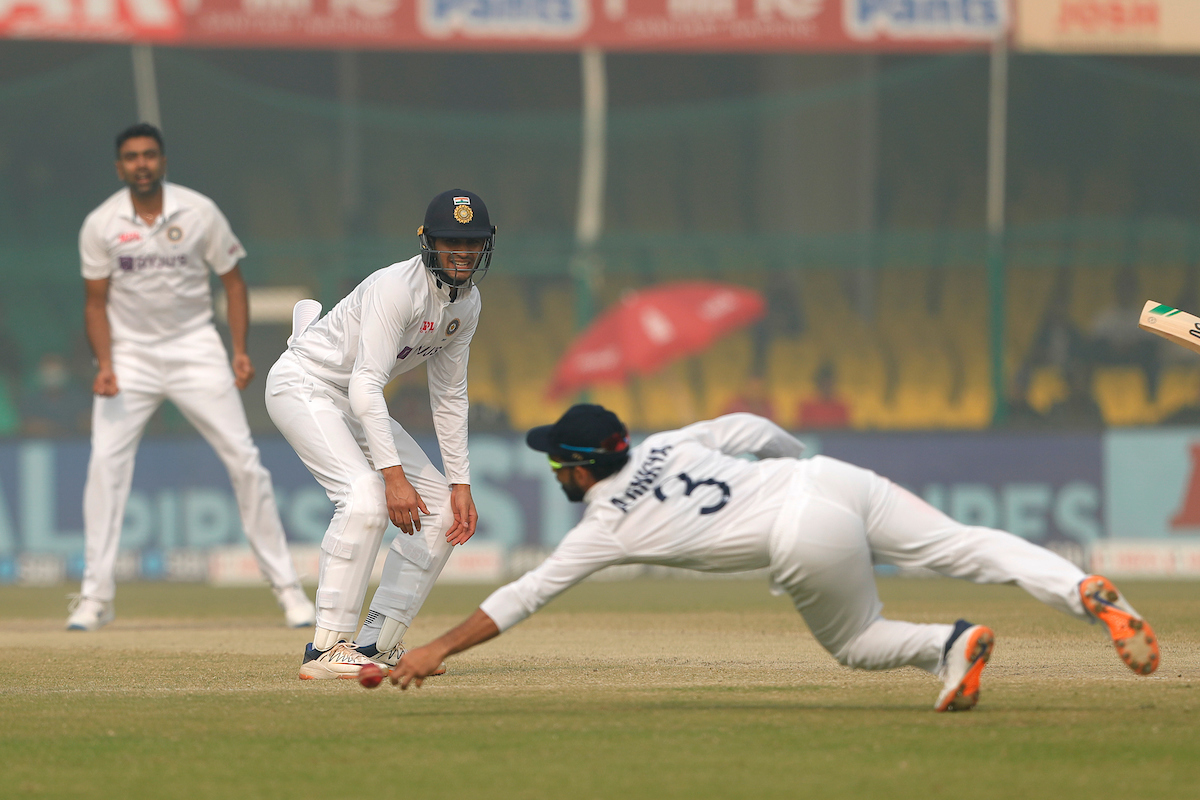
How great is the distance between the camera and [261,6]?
14672 mm

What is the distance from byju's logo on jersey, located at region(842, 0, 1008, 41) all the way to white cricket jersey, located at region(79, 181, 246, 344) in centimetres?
785

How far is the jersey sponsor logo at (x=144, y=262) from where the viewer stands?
8906 millimetres

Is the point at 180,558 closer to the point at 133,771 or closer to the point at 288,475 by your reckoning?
the point at 288,475

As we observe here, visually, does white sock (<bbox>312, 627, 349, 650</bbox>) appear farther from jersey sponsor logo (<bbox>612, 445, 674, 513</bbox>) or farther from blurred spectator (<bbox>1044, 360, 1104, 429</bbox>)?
blurred spectator (<bbox>1044, 360, 1104, 429</bbox>)

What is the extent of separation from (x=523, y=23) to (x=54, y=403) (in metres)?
5.11

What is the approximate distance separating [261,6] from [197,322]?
637cm

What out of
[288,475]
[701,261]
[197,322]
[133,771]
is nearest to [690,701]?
[133,771]

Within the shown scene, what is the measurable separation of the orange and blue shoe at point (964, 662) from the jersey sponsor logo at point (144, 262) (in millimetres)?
5180

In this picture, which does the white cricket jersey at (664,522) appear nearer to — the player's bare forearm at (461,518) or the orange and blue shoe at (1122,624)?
the orange and blue shoe at (1122,624)

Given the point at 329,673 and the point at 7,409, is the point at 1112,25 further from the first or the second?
the point at 329,673

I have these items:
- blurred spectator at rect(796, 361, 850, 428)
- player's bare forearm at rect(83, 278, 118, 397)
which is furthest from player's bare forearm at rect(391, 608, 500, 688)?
blurred spectator at rect(796, 361, 850, 428)

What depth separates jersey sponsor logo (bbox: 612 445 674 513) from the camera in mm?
5121

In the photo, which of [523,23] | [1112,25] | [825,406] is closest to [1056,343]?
[825,406]

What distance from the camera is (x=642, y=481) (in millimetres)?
5141
